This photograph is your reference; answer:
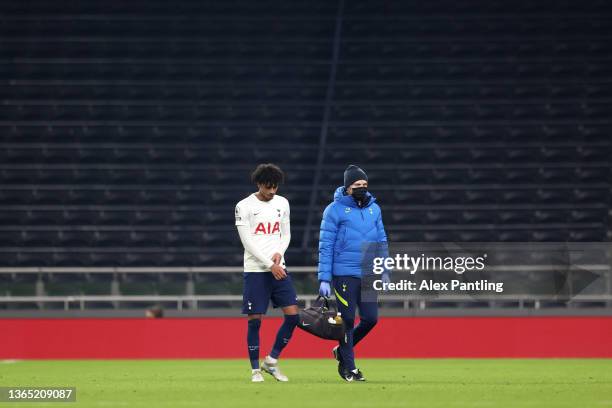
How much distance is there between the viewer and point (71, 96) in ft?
90.9

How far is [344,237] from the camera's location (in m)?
10.9

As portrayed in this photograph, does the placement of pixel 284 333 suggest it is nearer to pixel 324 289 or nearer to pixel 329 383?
pixel 329 383

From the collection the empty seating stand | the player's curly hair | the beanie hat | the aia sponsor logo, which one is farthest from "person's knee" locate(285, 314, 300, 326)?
the empty seating stand

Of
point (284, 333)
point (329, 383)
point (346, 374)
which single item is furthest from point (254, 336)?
point (346, 374)

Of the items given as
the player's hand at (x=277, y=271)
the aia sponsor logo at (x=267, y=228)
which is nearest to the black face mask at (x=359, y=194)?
the aia sponsor logo at (x=267, y=228)

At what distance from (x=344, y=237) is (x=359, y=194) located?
0.38 meters

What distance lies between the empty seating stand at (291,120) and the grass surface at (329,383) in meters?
8.30

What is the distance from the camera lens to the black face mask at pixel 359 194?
427 inches

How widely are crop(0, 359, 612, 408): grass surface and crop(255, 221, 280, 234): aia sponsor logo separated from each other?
130cm

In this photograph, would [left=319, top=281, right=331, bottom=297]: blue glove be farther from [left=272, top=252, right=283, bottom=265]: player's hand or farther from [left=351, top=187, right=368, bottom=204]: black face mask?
[left=351, top=187, right=368, bottom=204]: black face mask

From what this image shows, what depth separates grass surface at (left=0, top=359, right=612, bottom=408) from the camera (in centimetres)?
904

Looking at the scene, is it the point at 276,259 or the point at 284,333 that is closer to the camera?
the point at 276,259

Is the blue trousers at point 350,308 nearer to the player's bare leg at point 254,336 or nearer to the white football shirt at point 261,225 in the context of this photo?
the white football shirt at point 261,225

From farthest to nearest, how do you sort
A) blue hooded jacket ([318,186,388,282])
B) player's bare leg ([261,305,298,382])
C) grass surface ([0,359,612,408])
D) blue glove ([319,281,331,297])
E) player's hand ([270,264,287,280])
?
player's bare leg ([261,305,298,382]) < player's hand ([270,264,287,280]) < blue hooded jacket ([318,186,388,282]) < blue glove ([319,281,331,297]) < grass surface ([0,359,612,408])
